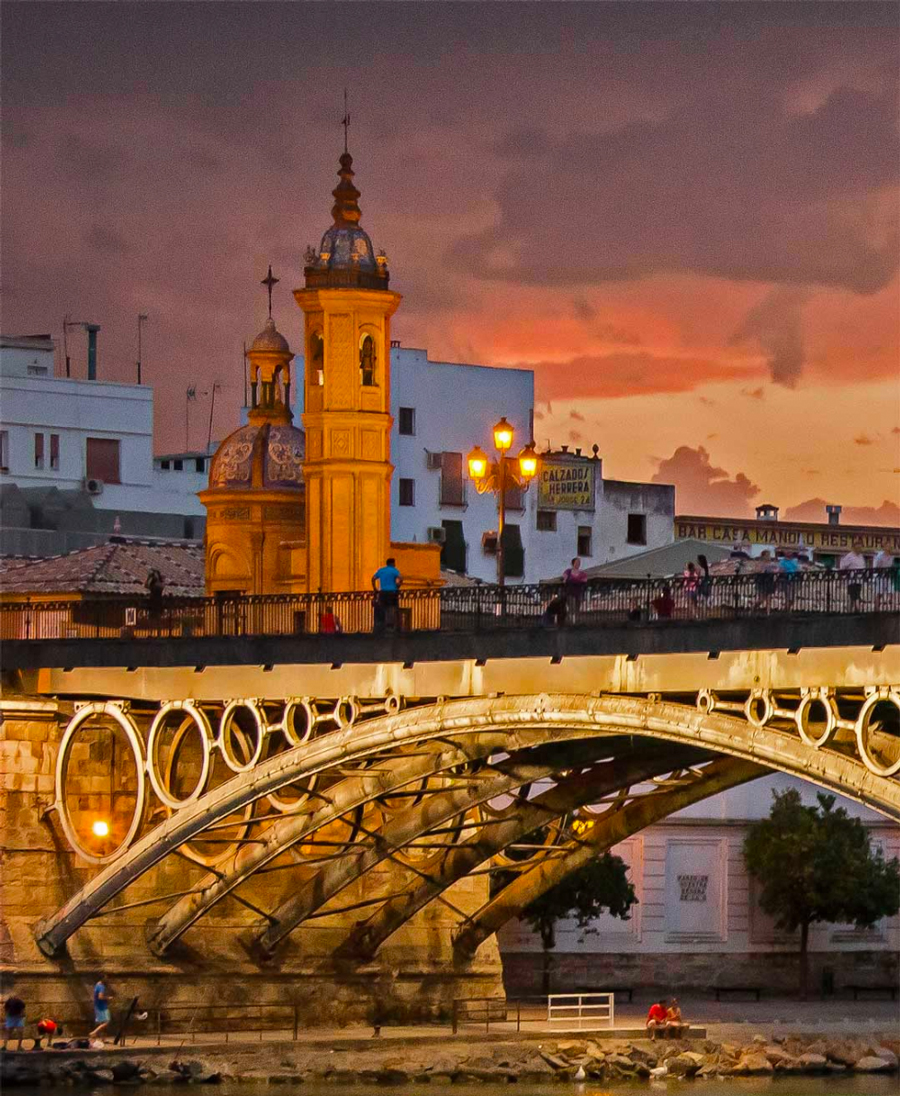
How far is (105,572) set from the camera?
2781 inches

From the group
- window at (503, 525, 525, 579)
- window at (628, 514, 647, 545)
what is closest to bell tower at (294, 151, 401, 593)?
window at (503, 525, 525, 579)

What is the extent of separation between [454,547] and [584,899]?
90.8ft

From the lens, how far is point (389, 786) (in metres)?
47.1

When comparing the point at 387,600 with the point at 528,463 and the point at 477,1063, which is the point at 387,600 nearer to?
the point at 528,463

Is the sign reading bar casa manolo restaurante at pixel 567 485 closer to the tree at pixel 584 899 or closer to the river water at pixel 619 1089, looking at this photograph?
the tree at pixel 584 899

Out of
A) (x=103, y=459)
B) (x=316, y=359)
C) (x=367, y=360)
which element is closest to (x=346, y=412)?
(x=367, y=360)

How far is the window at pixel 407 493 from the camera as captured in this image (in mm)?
88688

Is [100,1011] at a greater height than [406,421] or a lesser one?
lesser

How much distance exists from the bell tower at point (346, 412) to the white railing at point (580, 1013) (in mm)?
9440

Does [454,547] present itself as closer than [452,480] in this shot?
Yes

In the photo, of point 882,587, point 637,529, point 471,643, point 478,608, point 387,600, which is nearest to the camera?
point 882,587

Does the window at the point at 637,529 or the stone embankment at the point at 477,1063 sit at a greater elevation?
the window at the point at 637,529

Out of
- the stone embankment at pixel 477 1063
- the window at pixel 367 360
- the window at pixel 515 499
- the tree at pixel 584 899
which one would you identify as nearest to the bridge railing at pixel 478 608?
the stone embankment at pixel 477 1063

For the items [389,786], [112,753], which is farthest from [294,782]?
[112,753]
